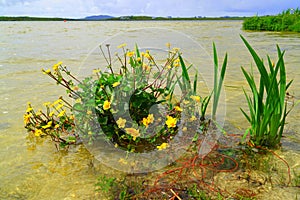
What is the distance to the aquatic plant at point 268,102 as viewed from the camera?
242 cm

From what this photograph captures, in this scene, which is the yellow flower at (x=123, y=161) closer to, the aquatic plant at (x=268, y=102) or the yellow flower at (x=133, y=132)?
the yellow flower at (x=133, y=132)

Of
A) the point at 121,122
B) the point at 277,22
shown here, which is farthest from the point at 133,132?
the point at 277,22

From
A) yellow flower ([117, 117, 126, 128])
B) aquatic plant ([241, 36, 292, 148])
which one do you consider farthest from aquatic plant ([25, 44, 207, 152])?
aquatic plant ([241, 36, 292, 148])

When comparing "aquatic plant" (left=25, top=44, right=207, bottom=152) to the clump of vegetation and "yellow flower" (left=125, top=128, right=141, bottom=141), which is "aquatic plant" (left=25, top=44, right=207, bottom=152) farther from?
the clump of vegetation

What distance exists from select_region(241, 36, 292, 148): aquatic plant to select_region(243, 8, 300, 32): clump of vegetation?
17832 mm

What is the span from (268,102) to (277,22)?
20.2 m

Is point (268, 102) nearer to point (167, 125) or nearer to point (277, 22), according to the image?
point (167, 125)

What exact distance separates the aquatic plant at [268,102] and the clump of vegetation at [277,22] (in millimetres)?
17832

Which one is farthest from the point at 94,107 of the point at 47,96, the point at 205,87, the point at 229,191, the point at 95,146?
the point at 205,87

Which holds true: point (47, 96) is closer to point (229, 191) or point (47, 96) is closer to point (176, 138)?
point (176, 138)

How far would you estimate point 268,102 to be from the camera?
2441mm

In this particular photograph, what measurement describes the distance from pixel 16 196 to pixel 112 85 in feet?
3.58

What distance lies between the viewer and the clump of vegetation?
19.0m

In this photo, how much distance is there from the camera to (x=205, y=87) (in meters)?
5.02
